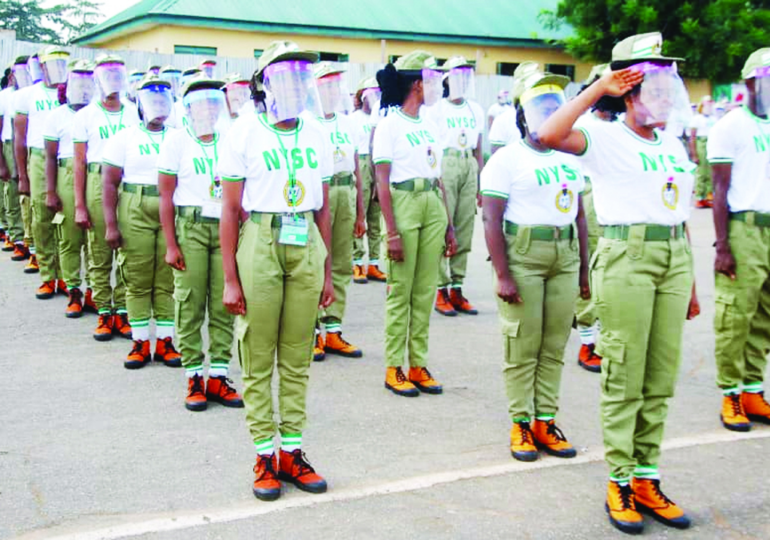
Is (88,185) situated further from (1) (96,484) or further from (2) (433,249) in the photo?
(1) (96,484)

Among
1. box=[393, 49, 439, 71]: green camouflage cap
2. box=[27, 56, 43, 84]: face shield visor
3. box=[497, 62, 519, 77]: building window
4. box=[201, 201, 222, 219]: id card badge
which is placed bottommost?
box=[201, 201, 222, 219]: id card badge

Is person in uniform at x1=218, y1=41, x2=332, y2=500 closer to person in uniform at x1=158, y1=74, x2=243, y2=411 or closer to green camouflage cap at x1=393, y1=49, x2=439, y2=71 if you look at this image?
person in uniform at x1=158, y1=74, x2=243, y2=411

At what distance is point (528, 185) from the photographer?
5230mm

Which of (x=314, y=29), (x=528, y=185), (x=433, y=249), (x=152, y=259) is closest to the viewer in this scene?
(x=528, y=185)

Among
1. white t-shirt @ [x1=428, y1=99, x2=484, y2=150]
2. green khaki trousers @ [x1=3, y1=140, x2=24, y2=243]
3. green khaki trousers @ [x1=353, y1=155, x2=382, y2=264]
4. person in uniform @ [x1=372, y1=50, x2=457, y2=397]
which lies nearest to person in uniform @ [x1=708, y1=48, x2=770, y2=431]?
person in uniform @ [x1=372, y1=50, x2=457, y2=397]

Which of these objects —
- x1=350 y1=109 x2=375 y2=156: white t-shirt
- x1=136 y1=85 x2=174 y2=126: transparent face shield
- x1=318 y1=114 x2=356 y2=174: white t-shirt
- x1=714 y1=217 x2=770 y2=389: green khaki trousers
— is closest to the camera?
x1=714 y1=217 x2=770 y2=389: green khaki trousers

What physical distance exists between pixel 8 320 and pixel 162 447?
4157 millimetres

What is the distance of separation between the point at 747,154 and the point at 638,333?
2.06 meters

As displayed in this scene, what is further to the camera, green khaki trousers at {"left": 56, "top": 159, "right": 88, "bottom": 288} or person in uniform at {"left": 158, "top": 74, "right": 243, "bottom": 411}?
green khaki trousers at {"left": 56, "top": 159, "right": 88, "bottom": 288}

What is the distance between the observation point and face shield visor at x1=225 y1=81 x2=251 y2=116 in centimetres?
764

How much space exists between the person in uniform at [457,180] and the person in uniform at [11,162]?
534 cm

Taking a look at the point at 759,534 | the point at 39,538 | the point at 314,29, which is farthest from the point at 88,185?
the point at 314,29

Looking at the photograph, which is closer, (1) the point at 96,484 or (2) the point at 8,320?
(1) the point at 96,484

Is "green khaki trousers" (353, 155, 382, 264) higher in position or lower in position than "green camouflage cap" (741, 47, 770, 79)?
lower
